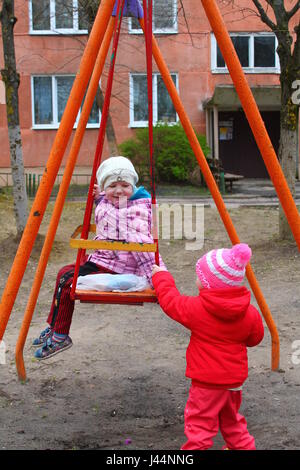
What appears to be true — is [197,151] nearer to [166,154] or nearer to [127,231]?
[127,231]

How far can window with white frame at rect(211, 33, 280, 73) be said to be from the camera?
63.9 ft

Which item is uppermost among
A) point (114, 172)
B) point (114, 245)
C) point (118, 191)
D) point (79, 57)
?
point (79, 57)

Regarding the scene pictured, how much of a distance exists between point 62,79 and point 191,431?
1758cm

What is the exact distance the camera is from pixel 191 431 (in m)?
2.88

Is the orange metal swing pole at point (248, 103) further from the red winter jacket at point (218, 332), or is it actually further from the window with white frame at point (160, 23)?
the window with white frame at point (160, 23)

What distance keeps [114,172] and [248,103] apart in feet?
2.90

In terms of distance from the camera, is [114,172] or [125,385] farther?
[125,385]

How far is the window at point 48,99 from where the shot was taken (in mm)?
19312

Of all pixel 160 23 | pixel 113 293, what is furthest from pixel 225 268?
pixel 160 23

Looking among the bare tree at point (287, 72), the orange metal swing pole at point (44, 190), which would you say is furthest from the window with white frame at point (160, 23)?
the orange metal swing pole at point (44, 190)

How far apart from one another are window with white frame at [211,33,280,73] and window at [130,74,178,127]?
150 cm

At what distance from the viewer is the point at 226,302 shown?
2824mm

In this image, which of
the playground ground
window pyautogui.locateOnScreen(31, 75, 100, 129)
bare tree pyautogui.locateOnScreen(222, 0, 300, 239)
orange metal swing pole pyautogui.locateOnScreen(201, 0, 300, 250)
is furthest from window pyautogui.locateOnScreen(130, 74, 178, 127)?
orange metal swing pole pyautogui.locateOnScreen(201, 0, 300, 250)

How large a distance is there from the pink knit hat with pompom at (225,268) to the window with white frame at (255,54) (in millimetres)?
17311
